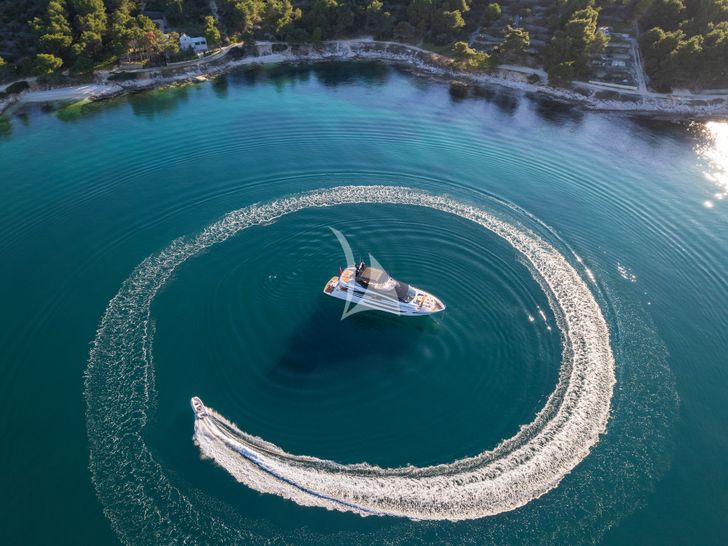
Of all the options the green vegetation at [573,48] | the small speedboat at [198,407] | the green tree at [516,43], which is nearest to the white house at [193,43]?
the green tree at [516,43]

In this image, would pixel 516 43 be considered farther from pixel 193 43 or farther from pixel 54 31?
pixel 54 31

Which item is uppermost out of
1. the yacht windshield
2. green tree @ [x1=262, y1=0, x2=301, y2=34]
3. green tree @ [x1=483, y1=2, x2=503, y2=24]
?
green tree @ [x1=483, y1=2, x2=503, y2=24]

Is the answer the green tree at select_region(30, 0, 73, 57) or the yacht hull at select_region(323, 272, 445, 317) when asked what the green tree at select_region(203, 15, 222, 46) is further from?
the yacht hull at select_region(323, 272, 445, 317)

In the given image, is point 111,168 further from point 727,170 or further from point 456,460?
point 727,170

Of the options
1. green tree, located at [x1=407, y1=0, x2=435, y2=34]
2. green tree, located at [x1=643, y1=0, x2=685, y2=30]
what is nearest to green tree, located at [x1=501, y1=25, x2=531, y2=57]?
green tree, located at [x1=407, y1=0, x2=435, y2=34]

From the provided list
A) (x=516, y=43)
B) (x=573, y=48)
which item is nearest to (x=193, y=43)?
(x=516, y=43)

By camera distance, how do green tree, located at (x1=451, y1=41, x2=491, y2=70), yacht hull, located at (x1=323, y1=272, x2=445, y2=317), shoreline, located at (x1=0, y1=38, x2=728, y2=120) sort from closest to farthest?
1. yacht hull, located at (x1=323, y1=272, x2=445, y2=317)
2. shoreline, located at (x1=0, y1=38, x2=728, y2=120)
3. green tree, located at (x1=451, y1=41, x2=491, y2=70)
